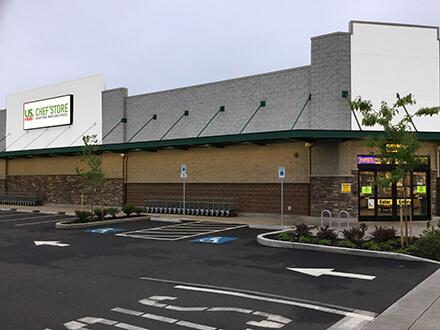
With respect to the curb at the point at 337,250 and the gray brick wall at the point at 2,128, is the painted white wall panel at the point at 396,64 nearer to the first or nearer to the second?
the curb at the point at 337,250

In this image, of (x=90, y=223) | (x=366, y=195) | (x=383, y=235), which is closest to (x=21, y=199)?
(x=90, y=223)

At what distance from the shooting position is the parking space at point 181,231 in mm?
15789

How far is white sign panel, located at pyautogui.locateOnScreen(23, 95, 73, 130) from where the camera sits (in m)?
33.4

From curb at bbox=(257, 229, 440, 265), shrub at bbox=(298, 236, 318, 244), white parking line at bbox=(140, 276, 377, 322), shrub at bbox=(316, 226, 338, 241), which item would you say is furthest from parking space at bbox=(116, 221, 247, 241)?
white parking line at bbox=(140, 276, 377, 322)

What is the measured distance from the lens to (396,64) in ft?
70.5

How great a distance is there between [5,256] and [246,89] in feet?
52.6

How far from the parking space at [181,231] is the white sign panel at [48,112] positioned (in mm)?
17913

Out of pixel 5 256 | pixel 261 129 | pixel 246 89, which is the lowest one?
pixel 5 256

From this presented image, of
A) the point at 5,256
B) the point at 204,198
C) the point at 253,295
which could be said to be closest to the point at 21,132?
the point at 204,198

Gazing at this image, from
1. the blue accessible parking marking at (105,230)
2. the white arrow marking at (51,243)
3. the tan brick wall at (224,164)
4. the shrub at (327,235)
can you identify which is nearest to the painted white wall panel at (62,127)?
the tan brick wall at (224,164)

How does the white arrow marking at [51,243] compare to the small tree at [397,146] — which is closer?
the small tree at [397,146]

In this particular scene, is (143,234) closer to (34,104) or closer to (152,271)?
(152,271)

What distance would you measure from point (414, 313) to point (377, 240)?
21.6ft

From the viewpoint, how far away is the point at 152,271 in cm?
973
